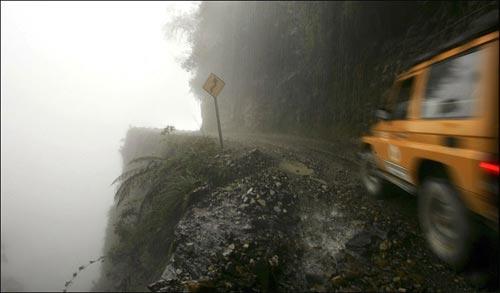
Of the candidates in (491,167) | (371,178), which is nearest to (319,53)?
(371,178)

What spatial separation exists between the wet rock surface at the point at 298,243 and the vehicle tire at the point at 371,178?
0.17m

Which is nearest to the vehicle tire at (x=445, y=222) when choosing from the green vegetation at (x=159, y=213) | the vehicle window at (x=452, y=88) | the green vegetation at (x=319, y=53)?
the vehicle window at (x=452, y=88)

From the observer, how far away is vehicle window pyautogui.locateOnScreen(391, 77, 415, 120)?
16.0 ft

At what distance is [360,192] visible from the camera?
22.0 ft

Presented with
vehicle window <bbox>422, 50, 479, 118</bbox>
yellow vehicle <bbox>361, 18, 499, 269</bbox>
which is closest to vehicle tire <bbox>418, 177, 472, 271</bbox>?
yellow vehicle <bbox>361, 18, 499, 269</bbox>

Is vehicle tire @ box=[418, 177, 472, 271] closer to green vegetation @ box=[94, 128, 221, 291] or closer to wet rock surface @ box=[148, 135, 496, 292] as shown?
wet rock surface @ box=[148, 135, 496, 292]

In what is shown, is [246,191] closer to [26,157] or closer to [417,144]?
[417,144]

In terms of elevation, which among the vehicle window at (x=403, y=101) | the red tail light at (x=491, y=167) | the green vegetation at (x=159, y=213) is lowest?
the green vegetation at (x=159, y=213)

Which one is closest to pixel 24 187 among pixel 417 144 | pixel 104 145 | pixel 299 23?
pixel 104 145

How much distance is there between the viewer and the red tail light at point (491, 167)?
2.82 m

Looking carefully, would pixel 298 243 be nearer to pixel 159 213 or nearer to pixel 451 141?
pixel 451 141

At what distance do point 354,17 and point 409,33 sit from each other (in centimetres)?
202

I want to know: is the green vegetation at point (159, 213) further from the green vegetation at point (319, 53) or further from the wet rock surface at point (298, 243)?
the green vegetation at point (319, 53)

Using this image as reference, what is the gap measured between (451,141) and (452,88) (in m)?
0.58
